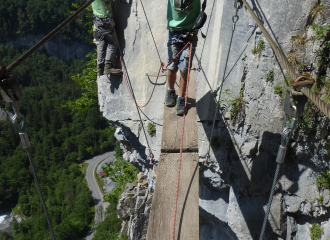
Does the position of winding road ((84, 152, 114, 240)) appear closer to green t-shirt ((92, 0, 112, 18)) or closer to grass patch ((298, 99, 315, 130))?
green t-shirt ((92, 0, 112, 18))

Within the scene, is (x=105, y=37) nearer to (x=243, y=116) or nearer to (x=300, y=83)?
(x=243, y=116)

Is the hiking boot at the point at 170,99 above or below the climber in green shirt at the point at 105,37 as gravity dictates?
below

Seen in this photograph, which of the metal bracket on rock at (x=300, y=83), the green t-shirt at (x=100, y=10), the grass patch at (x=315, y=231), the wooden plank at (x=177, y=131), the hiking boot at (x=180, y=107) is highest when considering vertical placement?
the green t-shirt at (x=100, y=10)

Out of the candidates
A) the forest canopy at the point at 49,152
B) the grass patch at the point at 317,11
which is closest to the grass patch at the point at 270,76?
the grass patch at the point at 317,11

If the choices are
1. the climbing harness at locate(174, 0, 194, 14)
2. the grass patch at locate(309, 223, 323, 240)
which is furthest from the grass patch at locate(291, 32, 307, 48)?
the grass patch at locate(309, 223, 323, 240)

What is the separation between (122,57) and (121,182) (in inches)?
249

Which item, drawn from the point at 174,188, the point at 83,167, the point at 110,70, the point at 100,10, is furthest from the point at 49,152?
the point at 174,188

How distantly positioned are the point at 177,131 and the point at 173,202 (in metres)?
0.99

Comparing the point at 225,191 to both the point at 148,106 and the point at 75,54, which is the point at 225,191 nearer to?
the point at 148,106

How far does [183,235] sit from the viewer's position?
8.18ft

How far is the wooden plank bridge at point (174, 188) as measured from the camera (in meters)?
2.53

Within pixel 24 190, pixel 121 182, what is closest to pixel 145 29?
pixel 121 182

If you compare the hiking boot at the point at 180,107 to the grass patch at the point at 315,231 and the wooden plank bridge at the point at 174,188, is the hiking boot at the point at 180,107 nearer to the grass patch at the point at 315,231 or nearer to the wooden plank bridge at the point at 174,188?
the wooden plank bridge at the point at 174,188

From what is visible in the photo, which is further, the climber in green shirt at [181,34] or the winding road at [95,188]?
the winding road at [95,188]
